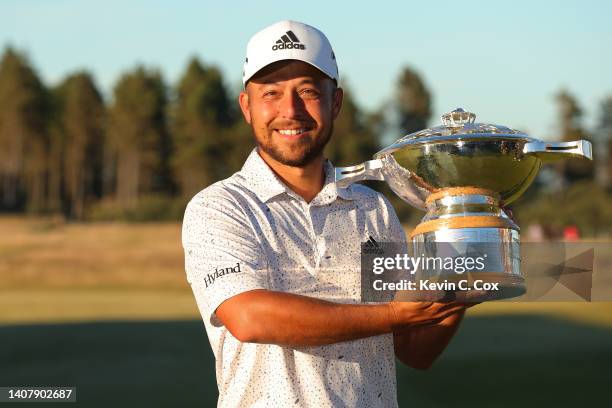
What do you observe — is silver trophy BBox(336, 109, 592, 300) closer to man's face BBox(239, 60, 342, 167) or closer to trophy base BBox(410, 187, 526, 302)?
trophy base BBox(410, 187, 526, 302)

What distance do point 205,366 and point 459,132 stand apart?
915 centimetres

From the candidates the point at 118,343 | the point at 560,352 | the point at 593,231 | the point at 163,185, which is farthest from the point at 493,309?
the point at 163,185

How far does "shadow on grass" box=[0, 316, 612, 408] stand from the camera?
9.48 metres

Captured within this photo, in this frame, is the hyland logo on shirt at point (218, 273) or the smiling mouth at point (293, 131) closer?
the hyland logo on shirt at point (218, 273)

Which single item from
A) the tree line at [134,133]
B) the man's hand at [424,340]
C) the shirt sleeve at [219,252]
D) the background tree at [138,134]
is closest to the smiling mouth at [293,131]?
the shirt sleeve at [219,252]

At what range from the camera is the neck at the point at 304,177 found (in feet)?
8.63

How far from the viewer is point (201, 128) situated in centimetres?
6328

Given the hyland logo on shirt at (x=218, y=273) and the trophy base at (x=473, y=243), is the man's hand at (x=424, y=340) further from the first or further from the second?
the hyland logo on shirt at (x=218, y=273)

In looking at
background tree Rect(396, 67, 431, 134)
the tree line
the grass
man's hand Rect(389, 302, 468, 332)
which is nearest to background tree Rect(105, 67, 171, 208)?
the tree line

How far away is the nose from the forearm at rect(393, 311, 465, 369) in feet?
2.09

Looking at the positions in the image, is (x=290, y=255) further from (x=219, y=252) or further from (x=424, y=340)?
(x=424, y=340)

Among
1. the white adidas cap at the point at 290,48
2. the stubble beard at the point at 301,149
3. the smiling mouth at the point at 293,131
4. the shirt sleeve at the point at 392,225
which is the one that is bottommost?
the shirt sleeve at the point at 392,225

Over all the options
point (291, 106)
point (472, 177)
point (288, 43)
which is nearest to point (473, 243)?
point (472, 177)

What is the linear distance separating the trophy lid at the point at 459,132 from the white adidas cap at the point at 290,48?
33 cm
